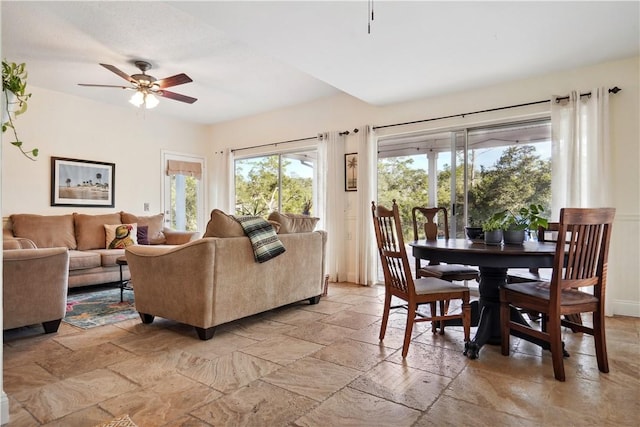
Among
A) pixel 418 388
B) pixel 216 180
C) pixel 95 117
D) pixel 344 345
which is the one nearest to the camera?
pixel 418 388

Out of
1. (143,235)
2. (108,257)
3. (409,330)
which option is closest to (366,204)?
(409,330)

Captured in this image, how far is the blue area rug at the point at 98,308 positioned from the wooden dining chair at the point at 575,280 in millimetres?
3258

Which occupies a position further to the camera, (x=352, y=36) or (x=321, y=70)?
(x=321, y=70)

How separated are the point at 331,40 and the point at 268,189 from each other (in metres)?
3.63

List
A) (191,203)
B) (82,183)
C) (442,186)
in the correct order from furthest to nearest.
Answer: (191,203)
(82,183)
(442,186)

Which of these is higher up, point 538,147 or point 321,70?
point 321,70

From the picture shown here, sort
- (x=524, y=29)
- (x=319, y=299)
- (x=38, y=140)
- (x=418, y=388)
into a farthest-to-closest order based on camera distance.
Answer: (x=38, y=140) < (x=319, y=299) < (x=524, y=29) < (x=418, y=388)

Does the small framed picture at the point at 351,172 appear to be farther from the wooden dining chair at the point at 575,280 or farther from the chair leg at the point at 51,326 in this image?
the chair leg at the point at 51,326

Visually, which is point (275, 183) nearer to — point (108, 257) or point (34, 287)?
point (108, 257)

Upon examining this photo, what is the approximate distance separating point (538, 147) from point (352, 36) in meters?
2.45

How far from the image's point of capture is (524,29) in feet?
9.55

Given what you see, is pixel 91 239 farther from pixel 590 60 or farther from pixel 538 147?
pixel 590 60

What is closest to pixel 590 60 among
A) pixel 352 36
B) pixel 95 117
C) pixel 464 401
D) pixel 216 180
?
pixel 352 36

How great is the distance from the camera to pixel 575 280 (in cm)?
211
